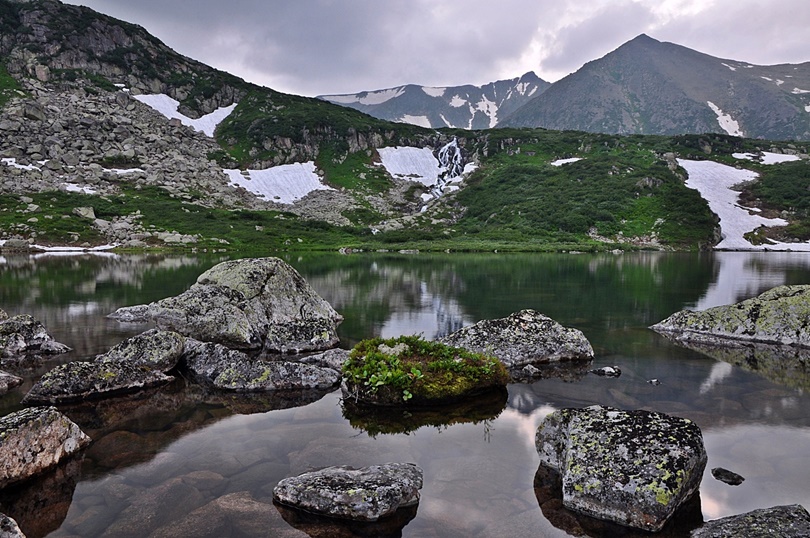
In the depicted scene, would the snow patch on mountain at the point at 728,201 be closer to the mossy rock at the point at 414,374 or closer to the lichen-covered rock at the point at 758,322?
the lichen-covered rock at the point at 758,322

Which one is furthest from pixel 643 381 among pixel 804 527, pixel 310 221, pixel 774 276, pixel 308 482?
pixel 310 221

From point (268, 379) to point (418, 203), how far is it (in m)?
142

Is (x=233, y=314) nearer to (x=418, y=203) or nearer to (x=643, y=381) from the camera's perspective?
(x=643, y=381)

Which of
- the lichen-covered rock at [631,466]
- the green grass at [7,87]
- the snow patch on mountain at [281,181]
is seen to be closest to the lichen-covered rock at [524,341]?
the lichen-covered rock at [631,466]

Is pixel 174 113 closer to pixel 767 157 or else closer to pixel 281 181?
pixel 281 181

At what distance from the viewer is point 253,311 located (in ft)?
72.2

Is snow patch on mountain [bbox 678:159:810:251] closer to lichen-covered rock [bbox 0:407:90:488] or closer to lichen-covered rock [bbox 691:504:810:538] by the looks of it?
lichen-covered rock [bbox 691:504:810:538]

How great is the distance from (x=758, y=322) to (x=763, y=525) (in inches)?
710

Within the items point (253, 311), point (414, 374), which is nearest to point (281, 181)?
point (253, 311)

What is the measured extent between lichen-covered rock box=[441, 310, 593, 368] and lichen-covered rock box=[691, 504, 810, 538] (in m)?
9.53

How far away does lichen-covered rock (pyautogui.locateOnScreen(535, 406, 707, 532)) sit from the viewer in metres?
7.62

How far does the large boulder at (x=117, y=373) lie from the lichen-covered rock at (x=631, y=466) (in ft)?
38.8

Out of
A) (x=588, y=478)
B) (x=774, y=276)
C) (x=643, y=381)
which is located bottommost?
(x=774, y=276)

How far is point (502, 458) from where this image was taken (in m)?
9.90
